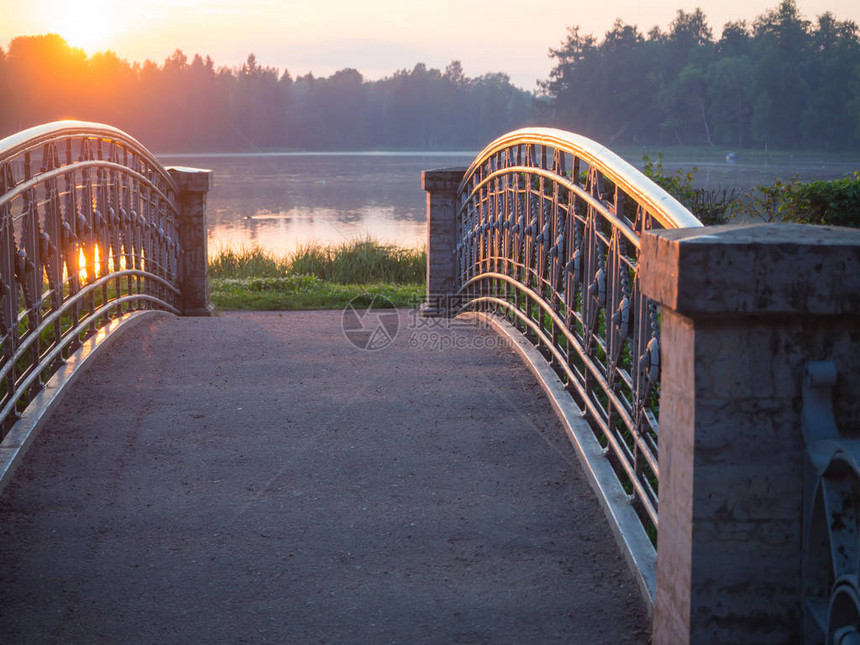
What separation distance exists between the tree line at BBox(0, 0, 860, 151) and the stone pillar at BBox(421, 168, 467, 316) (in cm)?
6435

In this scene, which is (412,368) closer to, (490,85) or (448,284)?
(448,284)

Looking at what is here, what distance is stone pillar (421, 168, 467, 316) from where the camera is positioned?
31.0ft

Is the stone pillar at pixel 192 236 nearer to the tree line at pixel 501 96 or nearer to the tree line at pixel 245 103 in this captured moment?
the tree line at pixel 501 96

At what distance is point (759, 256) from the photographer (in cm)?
230

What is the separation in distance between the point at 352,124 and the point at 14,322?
130654mm

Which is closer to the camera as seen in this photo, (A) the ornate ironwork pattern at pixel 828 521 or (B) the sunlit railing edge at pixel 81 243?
(A) the ornate ironwork pattern at pixel 828 521

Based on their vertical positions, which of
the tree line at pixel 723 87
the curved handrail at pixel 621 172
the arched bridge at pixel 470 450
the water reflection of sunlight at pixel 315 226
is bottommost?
the water reflection of sunlight at pixel 315 226

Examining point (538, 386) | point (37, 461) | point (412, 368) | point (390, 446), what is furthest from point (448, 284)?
point (37, 461)

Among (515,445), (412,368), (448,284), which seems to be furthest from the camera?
(448,284)

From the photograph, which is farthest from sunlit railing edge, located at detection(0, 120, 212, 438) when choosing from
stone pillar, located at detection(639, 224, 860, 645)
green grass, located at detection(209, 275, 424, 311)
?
stone pillar, located at detection(639, 224, 860, 645)

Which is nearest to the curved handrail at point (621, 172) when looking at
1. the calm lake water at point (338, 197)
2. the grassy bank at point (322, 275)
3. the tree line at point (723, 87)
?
the grassy bank at point (322, 275)

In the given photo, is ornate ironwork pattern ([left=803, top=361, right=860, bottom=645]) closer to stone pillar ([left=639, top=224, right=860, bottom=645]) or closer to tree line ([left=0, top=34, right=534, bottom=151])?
stone pillar ([left=639, top=224, right=860, bottom=645])

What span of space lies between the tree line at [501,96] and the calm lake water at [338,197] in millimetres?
3672

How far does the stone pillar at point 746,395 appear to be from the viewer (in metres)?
2.30
